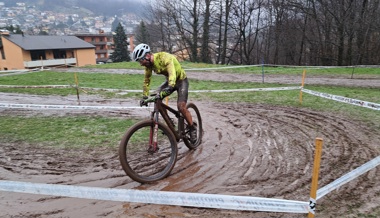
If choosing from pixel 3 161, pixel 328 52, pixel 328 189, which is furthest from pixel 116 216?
pixel 328 52

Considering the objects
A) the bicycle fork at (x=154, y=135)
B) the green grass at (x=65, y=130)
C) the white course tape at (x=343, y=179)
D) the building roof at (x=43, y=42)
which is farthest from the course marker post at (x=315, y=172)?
the building roof at (x=43, y=42)

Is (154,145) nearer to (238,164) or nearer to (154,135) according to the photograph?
(154,135)

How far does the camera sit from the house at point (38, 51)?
146 ft

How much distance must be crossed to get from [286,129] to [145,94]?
364cm

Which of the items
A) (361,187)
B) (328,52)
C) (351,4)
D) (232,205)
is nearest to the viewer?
(232,205)

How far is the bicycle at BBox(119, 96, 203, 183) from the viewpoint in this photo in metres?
3.97

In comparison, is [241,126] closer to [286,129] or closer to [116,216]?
[286,129]

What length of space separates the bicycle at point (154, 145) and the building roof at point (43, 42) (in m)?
47.7

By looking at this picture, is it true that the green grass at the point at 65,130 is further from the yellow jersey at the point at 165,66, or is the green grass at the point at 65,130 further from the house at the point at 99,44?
the house at the point at 99,44

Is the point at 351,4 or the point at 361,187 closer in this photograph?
the point at 361,187

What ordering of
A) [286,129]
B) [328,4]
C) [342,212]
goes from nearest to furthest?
[342,212] < [286,129] < [328,4]

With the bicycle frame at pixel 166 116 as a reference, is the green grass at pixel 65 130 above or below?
below

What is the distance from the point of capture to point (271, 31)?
1369 inches

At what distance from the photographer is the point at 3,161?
16.0 ft
